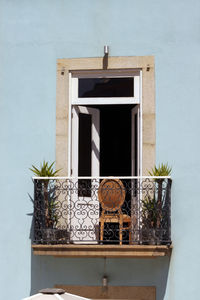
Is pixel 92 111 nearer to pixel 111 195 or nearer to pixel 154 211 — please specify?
pixel 111 195

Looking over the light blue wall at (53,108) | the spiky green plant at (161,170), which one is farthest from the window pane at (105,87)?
the spiky green plant at (161,170)

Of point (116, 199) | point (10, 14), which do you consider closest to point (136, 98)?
point (116, 199)

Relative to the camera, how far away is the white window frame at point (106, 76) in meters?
10.8

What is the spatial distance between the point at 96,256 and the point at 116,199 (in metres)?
0.86

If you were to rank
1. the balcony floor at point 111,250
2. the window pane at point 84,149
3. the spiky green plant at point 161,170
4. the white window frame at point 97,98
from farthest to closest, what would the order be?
the window pane at point 84,149, the white window frame at point 97,98, the spiky green plant at point 161,170, the balcony floor at point 111,250

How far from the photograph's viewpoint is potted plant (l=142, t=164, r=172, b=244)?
9938 mm

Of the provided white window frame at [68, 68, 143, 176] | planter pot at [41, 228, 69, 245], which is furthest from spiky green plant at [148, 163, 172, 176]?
planter pot at [41, 228, 69, 245]

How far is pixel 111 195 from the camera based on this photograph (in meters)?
10.1

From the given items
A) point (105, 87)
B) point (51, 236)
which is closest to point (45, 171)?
point (51, 236)

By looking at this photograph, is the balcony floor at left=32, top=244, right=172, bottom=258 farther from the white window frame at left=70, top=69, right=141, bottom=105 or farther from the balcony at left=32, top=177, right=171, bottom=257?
the white window frame at left=70, top=69, right=141, bottom=105

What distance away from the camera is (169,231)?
32.9ft

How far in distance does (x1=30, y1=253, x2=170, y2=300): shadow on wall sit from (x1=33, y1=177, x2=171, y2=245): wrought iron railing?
12.3 inches

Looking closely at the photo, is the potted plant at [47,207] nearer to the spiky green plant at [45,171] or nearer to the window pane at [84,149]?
the spiky green plant at [45,171]

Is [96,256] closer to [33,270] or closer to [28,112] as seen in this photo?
[33,270]
